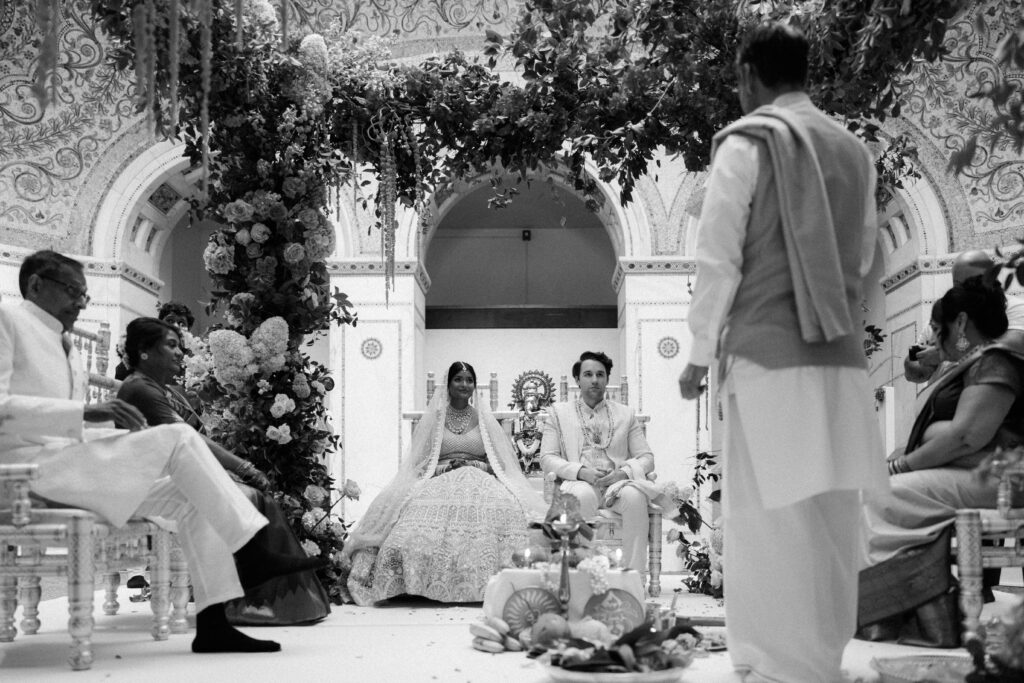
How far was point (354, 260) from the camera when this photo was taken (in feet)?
40.7

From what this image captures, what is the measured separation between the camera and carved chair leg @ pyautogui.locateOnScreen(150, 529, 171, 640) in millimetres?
5039

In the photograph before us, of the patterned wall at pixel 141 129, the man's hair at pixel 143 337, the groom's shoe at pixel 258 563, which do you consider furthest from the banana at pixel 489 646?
the patterned wall at pixel 141 129

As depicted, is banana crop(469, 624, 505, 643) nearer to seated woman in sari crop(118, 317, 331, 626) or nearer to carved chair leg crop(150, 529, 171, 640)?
seated woman in sari crop(118, 317, 331, 626)

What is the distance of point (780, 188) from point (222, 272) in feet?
13.7

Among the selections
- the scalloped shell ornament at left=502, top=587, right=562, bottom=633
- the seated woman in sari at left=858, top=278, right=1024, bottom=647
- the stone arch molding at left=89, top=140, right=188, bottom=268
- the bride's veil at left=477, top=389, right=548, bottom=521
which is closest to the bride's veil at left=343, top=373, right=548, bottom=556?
the bride's veil at left=477, top=389, right=548, bottom=521

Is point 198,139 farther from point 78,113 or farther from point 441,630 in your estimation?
point 78,113

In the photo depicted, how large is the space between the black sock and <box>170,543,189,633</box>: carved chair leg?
99 cm

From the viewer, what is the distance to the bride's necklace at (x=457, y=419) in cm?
759

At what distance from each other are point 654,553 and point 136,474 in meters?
4.09

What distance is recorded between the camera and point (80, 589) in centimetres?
411

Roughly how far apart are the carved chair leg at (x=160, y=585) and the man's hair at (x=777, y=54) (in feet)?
10.5

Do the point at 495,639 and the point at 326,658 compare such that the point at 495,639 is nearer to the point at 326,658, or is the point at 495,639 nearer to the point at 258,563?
the point at 326,658

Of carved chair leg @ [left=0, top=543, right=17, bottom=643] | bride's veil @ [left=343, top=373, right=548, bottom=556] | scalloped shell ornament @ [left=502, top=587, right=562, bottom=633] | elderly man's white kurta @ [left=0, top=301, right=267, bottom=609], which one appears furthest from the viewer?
bride's veil @ [left=343, top=373, right=548, bottom=556]

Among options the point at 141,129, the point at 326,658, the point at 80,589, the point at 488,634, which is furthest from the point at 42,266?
the point at 141,129
